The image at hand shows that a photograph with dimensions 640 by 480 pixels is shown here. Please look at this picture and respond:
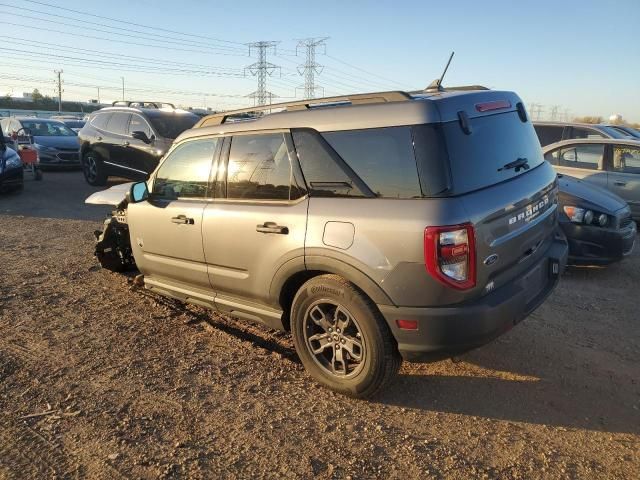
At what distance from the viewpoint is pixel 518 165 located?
3.42 m

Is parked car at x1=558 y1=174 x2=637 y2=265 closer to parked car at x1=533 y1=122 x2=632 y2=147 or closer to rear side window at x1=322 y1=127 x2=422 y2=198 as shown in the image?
rear side window at x1=322 y1=127 x2=422 y2=198

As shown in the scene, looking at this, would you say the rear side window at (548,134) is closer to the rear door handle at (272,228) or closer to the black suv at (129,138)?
the black suv at (129,138)

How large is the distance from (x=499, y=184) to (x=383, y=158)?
0.75 meters

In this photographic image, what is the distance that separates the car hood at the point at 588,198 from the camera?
5.82 m

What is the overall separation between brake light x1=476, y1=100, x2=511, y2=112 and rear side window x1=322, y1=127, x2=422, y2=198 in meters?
0.58

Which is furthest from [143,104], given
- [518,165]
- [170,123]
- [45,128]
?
[518,165]

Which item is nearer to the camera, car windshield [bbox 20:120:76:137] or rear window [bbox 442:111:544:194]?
rear window [bbox 442:111:544:194]

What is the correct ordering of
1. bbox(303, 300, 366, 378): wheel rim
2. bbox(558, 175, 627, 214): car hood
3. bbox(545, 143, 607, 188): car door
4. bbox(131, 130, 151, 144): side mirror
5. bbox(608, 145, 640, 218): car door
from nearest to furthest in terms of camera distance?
bbox(303, 300, 366, 378): wheel rim → bbox(558, 175, 627, 214): car hood → bbox(608, 145, 640, 218): car door → bbox(545, 143, 607, 188): car door → bbox(131, 130, 151, 144): side mirror

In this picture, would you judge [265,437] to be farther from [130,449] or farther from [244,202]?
[244,202]

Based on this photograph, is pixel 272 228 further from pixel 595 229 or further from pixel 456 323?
pixel 595 229

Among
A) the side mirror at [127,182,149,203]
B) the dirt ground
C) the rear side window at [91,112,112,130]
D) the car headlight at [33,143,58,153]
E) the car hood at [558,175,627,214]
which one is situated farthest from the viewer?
the car headlight at [33,143,58,153]

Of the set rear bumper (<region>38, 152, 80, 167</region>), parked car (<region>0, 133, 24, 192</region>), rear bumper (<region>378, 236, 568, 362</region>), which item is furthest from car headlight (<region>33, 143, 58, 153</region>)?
rear bumper (<region>378, 236, 568, 362</region>)

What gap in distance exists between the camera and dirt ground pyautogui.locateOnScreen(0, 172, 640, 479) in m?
2.74

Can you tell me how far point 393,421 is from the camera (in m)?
3.13
